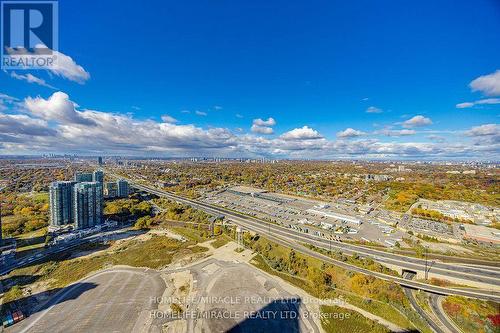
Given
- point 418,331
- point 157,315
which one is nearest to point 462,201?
point 418,331

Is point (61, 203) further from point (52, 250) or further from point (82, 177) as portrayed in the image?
point (82, 177)

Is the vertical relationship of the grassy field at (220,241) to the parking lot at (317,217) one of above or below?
below

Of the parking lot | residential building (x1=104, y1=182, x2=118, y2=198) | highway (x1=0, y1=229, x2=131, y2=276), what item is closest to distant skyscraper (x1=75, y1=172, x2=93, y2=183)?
residential building (x1=104, y1=182, x2=118, y2=198)

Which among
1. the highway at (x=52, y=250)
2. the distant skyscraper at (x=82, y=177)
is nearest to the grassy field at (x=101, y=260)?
the highway at (x=52, y=250)

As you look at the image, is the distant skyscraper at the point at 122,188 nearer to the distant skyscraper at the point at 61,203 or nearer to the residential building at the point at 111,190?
the residential building at the point at 111,190

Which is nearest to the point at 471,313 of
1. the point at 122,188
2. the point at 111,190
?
the point at 122,188

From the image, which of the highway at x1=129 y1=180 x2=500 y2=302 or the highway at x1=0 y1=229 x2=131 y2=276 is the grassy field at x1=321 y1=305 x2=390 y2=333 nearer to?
the highway at x1=129 y1=180 x2=500 y2=302

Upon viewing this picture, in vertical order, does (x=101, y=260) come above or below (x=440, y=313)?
above
